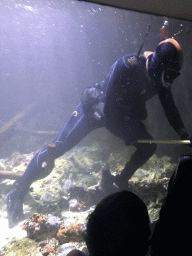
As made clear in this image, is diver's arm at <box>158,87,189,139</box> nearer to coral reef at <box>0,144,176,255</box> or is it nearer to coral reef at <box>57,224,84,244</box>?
coral reef at <box>0,144,176,255</box>

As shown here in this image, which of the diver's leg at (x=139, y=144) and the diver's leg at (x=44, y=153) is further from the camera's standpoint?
the diver's leg at (x=44, y=153)

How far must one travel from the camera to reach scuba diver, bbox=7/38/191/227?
8.90ft

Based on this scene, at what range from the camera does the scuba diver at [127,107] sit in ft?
8.90

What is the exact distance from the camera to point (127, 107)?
11.2ft

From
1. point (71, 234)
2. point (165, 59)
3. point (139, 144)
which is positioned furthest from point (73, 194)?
point (165, 59)

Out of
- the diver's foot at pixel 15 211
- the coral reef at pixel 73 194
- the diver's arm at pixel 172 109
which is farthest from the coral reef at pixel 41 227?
the diver's arm at pixel 172 109

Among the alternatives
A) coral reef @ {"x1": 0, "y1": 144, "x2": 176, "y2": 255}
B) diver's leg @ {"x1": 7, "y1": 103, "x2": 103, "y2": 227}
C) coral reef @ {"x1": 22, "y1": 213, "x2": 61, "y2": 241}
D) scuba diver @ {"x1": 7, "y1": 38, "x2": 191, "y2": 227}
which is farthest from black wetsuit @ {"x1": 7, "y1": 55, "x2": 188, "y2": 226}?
coral reef @ {"x1": 22, "y1": 213, "x2": 61, "y2": 241}

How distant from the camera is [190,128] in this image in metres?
6.52

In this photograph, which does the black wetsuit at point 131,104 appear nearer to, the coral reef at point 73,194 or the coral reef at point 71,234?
the coral reef at point 73,194

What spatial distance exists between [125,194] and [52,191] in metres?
4.82

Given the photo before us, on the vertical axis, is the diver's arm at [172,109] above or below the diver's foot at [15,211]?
above

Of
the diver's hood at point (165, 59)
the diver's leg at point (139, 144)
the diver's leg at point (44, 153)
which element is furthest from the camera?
the diver's leg at point (44, 153)

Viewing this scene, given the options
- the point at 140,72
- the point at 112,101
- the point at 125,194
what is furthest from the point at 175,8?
the point at 125,194

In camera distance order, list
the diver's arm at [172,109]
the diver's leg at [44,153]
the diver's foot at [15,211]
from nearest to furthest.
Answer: the diver's arm at [172,109] < the diver's leg at [44,153] < the diver's foot at [15,211]
